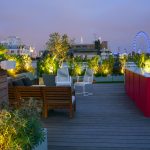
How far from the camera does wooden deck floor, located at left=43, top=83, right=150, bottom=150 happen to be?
6492 mm

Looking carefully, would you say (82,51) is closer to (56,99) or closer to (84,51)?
(84,51)

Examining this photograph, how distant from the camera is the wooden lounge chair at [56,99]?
29.6ft

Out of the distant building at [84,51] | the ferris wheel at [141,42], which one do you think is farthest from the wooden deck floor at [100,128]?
the distant building at [84,51]

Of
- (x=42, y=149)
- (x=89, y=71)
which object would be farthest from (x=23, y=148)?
(x=89, y=71)

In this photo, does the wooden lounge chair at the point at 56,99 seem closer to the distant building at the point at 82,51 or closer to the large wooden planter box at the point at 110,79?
the large wooden planter box at the point at 110,79

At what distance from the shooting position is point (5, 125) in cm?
424

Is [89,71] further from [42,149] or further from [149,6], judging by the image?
[42,149]

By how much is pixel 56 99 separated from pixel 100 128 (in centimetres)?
160

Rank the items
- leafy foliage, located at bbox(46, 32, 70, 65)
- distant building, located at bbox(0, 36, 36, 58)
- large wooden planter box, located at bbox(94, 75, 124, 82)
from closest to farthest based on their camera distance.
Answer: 1. large wooden planter box, located at bbox(94, 75, 124, 82)
2. leafy foliage, located at bbox(46, 32, 70, 65)
3. distant building, located at bbox(0, 36, 36, 58)

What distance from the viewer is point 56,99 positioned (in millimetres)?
9148

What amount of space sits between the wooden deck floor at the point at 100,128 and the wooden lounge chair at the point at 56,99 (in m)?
Result: 0.27

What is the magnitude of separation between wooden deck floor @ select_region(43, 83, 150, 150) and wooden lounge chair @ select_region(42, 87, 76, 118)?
27cm

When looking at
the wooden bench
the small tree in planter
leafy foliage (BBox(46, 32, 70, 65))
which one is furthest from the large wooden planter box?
the small tree in planter

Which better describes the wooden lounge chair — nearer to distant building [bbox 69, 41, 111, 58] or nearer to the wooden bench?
the wooden bench
